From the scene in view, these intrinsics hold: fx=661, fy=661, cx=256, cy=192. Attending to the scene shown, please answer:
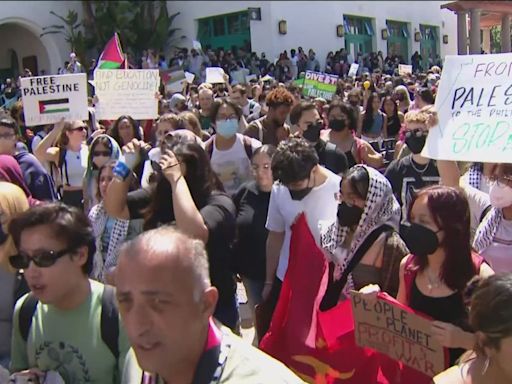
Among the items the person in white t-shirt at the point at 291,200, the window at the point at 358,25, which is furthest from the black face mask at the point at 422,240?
the window at the point at 358,25

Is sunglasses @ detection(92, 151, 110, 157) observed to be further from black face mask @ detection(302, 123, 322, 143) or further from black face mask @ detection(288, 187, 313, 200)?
black face mask @ detection(288, 187, 313, 200)

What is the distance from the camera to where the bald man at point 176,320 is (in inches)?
→ 60.2

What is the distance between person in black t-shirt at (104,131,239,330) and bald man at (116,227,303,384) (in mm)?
1105

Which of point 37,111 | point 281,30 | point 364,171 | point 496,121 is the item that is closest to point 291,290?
point 364,171

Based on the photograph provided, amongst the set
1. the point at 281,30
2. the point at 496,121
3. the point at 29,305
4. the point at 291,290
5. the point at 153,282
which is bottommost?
the point at 291,290

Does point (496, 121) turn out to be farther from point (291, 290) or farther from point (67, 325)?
point (67, 325)

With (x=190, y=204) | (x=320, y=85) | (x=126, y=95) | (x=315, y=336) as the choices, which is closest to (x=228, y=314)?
(x=315, y=336)

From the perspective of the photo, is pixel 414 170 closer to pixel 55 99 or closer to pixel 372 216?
pixel 372 216

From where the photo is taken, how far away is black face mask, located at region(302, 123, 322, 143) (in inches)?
193

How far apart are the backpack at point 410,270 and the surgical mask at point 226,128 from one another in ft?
8.20

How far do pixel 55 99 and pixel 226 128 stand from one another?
2.37 m

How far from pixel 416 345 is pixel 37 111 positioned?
5.10 m

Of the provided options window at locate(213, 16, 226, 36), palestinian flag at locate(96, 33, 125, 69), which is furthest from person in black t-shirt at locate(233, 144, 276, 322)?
window at locate(213, 16, 226, 36)

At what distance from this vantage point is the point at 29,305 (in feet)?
7.48
